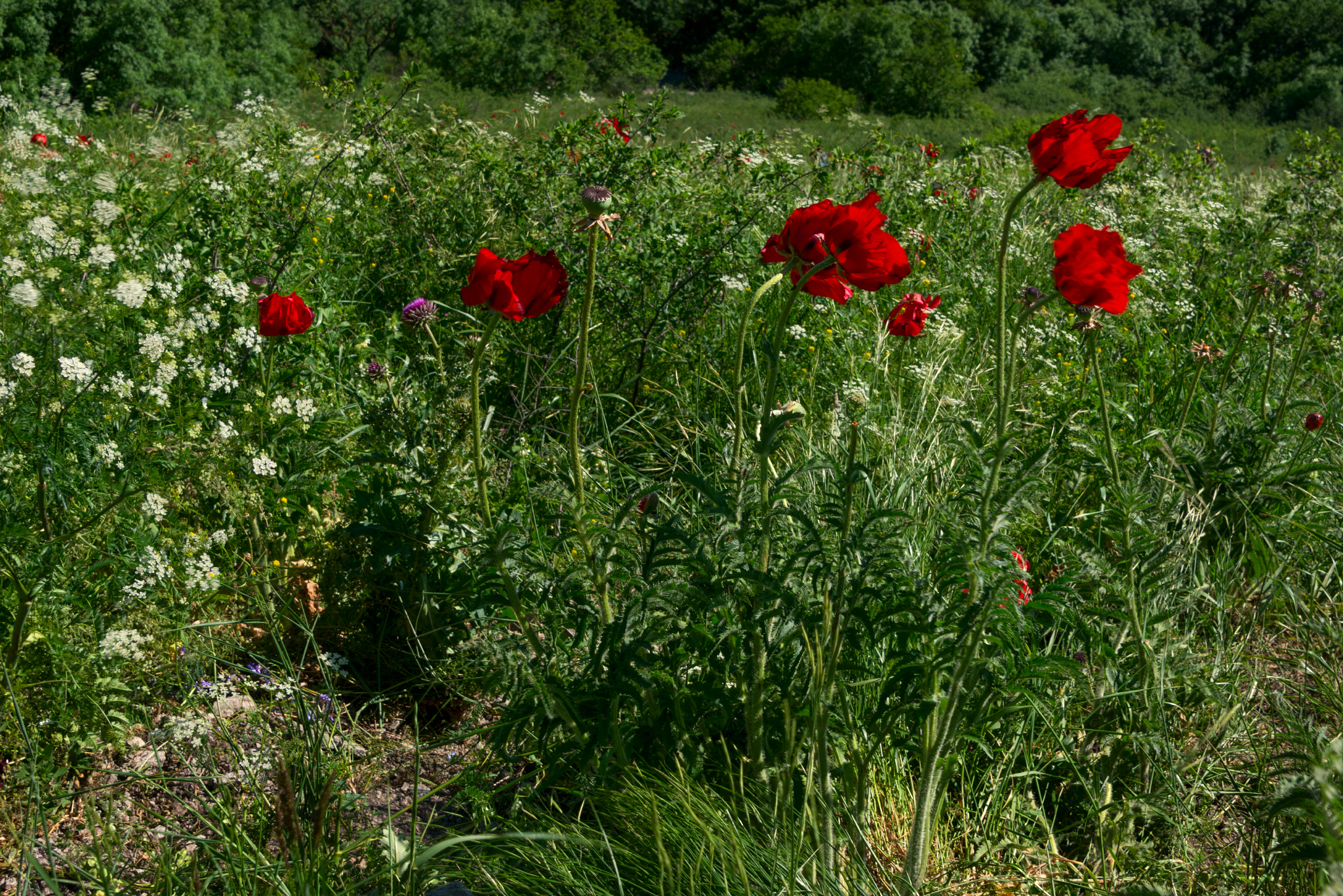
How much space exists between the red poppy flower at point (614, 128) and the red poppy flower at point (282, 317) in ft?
5.49

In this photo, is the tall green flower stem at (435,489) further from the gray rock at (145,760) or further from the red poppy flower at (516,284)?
the gray rock at (145,760)

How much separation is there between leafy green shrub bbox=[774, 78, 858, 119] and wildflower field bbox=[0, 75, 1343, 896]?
2108cm

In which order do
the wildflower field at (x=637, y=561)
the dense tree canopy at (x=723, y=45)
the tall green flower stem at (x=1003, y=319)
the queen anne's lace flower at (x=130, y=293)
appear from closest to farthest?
the tall green flower stem at (x=1003, y=319)
the wildflower field at (x=637, y=561)
the queen anne's lace flower at (x=130, y=293)
the dense tree canopy at (x=723, y=45)

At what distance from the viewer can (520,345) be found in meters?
3.35

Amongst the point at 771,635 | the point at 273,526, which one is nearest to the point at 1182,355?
the point at 771,635

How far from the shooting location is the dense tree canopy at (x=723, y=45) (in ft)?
47.4

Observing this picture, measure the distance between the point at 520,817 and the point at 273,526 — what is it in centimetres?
108

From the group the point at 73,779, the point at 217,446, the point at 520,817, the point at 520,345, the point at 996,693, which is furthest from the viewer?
the point at 520,345

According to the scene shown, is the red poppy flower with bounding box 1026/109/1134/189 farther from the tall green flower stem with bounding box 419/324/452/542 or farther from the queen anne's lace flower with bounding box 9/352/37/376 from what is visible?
the queen anne's lace flower with bounding box 9/352/37/376

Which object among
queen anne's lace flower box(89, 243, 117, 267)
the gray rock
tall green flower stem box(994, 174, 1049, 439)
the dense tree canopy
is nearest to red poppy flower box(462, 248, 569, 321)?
tall green flower stem box(994, 174, 1049, 439)

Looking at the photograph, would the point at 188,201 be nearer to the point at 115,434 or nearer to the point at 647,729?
the point at 115,434

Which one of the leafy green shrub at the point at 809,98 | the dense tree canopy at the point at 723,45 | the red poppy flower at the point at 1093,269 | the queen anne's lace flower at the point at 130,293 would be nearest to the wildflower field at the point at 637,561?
the red poppy flower at the point at 1093,269

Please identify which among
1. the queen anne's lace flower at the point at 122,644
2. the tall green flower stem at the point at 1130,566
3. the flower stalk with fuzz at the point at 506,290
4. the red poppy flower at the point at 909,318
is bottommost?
the queen anne's lace flower at the point at 122,644

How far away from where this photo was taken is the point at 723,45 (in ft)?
120
